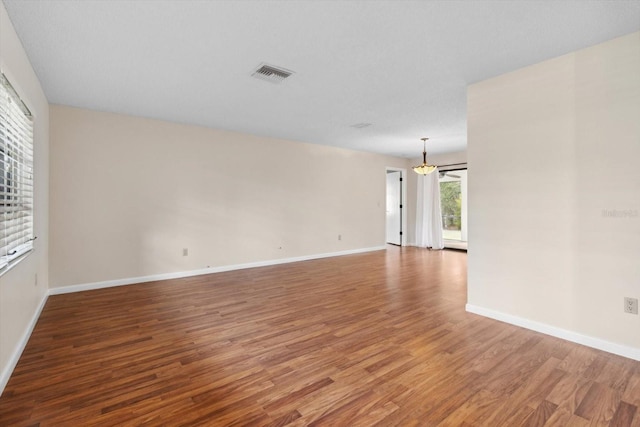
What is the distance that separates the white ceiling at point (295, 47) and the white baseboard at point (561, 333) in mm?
2422

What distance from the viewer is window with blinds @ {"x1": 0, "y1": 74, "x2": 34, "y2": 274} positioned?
2080 mm

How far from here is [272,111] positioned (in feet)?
14.0

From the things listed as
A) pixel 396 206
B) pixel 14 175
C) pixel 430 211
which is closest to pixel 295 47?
pixel 14 175

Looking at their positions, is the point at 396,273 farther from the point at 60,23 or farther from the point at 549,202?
the point at 60,23

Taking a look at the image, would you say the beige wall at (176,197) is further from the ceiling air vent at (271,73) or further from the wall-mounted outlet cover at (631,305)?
the wall-mounted outlet cover at (631,305)

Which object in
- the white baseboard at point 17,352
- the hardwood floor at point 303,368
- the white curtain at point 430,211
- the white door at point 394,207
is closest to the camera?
the hardwood floor at point 303,368

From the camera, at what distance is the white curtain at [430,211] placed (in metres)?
8.01

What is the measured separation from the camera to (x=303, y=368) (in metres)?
2.14

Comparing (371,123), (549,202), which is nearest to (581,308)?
(549,202)

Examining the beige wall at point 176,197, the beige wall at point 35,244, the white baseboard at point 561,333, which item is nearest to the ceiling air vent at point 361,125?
the beige wall at point 176,197

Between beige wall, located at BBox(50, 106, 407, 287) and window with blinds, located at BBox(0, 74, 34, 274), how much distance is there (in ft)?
4.35

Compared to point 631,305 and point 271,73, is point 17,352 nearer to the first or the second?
point 271,73

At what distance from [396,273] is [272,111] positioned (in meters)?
3.30

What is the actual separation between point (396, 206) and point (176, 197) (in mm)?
6086
